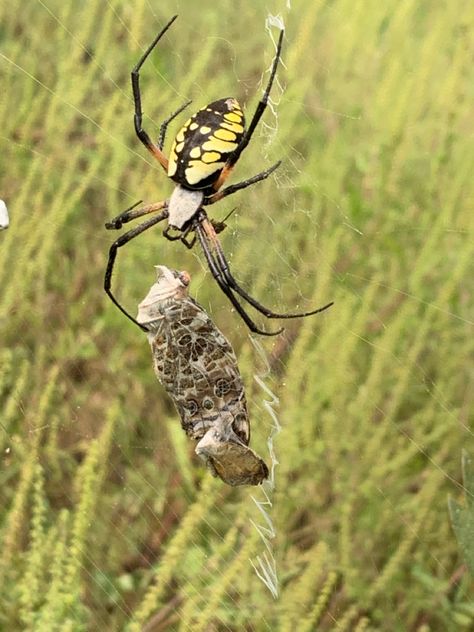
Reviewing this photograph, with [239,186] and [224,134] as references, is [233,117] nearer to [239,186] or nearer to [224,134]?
[224,134]

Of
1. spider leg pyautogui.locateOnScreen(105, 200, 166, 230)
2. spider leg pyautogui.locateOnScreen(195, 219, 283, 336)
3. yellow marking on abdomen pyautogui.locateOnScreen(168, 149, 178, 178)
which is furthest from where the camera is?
spider leg pyautogui.locateOnScreen(105, 200, 166, 230)

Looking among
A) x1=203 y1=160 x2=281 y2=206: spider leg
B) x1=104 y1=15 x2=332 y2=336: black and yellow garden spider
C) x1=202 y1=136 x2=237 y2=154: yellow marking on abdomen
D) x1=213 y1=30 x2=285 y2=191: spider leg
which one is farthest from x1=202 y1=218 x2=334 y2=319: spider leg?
x1=202 y1=136 x2=237 y2=154: yellow marking on abdomen

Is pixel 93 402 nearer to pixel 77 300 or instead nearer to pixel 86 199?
pixel 77 300

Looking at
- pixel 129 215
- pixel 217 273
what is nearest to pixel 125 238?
pixel 129 215

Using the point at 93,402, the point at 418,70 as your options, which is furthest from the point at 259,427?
the point at 418,70

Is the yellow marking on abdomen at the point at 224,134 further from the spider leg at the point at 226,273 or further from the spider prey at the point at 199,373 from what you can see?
the spider leg at the point at 226,273

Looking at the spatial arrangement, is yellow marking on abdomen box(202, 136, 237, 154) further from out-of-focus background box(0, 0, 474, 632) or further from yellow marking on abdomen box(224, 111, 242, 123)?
out-of-focus background box(0, 0, 474, 632)
